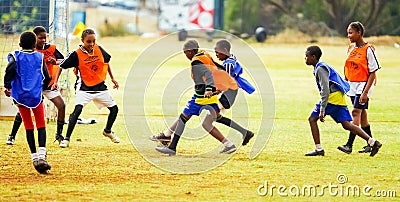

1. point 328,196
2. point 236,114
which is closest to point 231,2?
point 236,114

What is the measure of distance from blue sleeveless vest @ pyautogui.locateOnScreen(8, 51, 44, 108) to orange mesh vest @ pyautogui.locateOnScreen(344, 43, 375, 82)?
3.99 metres

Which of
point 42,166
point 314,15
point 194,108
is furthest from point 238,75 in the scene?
point 314,15

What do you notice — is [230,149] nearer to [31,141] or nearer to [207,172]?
[207,172]

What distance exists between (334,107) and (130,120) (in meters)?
5.11

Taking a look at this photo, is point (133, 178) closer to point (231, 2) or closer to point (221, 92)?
point (221, 92)

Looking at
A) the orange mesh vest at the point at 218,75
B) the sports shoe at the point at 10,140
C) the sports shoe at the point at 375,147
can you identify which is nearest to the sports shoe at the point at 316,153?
the sports shoe at the point at 375,147

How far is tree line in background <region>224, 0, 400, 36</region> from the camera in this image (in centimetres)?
4309

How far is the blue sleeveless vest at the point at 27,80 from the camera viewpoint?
8867 mm

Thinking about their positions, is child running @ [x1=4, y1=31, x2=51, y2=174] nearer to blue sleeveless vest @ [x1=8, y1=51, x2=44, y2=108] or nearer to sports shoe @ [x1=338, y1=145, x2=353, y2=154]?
blue sleeveless vest @ [x1=8, y1=51, x2=44, y2=108]

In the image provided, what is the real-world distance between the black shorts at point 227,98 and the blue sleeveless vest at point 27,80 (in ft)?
8.72

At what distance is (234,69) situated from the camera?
1058cm

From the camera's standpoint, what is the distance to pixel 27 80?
8891mm

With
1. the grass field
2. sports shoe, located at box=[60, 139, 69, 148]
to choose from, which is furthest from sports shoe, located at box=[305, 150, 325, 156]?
sports shoe, located at box=[60, 139, 69, 148]

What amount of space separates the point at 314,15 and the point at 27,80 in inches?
1495
